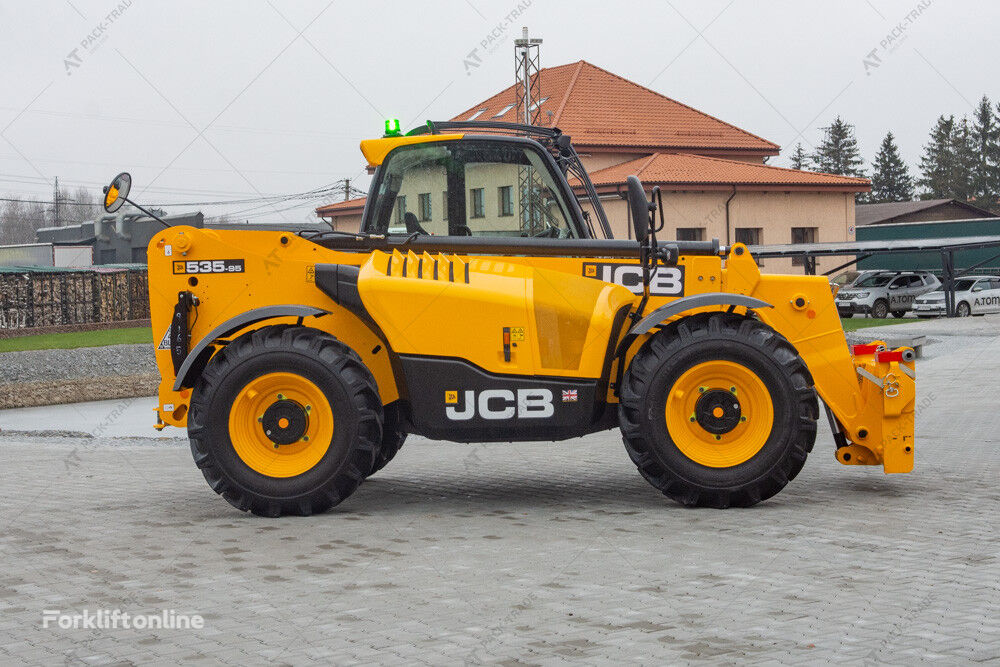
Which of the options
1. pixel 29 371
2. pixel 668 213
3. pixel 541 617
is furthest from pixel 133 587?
pixel 668 213

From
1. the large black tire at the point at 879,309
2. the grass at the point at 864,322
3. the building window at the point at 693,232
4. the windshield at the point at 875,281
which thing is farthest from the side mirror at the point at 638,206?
the windshield at the point at 875,281

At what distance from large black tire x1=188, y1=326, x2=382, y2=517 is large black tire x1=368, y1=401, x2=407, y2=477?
0.24 meters

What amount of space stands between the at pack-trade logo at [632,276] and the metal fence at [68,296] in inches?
1485

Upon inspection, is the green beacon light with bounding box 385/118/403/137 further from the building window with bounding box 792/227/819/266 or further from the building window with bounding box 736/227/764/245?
the building window with bounding box 792/227/819/266

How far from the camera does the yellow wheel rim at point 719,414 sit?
8.34 meters

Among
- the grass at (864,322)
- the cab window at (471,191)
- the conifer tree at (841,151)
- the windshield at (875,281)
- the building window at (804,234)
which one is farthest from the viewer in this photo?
the conifer tree at (841,151)

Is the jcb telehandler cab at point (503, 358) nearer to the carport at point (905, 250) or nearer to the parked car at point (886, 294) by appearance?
the carport at point (905, 250)

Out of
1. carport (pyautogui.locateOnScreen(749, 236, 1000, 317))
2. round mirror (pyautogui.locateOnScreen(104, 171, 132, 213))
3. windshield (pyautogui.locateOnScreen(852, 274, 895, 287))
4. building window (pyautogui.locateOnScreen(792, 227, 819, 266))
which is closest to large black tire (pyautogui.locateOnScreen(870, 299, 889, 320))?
windshield (pyautogui.locateOnScreen(852, 274, 895, 287))

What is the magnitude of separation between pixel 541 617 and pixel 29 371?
2471cm

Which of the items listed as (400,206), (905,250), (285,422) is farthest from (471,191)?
(905,250)

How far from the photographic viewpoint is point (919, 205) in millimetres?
89812

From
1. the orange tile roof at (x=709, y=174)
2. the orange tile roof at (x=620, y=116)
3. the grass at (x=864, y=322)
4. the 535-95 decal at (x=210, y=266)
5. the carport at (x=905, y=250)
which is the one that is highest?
the orange tile roof at (x=620, y=116)

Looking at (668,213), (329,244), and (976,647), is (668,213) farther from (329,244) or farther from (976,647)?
(976,647)

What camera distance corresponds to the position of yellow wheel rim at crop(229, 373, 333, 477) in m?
→ 8.45
